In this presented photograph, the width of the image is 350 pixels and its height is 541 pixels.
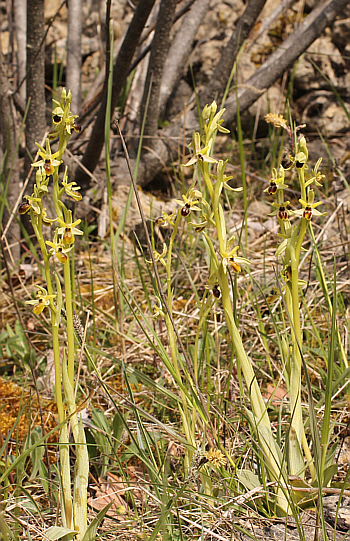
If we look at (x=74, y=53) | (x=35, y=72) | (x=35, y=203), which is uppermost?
(x=74, y=53)

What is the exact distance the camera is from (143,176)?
346 centimetres

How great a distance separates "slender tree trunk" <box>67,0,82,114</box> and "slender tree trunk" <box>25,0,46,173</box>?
0.68m

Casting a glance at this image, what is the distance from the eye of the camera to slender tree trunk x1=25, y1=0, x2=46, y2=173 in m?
2.44

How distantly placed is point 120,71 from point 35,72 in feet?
1.82

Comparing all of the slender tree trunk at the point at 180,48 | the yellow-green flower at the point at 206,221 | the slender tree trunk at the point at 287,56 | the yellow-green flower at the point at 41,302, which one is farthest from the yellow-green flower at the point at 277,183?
the slender tree trunk at the point at 180,48

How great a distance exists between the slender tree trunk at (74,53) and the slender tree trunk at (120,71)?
70 cm

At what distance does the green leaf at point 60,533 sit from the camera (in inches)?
41.2

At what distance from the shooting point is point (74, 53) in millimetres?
3428

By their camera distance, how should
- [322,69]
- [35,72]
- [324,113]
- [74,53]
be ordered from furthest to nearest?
1. [322,69]
2. [324,113]
3. [74,53]
4. [35,72]

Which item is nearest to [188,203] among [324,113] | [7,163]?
[7,163]

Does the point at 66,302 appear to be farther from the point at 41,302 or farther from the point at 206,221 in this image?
the point at 206,221

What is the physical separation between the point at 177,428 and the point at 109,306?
1114 millimetres

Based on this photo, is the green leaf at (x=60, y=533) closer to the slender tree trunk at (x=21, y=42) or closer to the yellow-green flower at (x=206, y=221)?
the yellow-green flower at (x=206, y=221)

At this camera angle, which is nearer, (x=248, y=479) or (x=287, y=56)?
(x=248, y=479)
